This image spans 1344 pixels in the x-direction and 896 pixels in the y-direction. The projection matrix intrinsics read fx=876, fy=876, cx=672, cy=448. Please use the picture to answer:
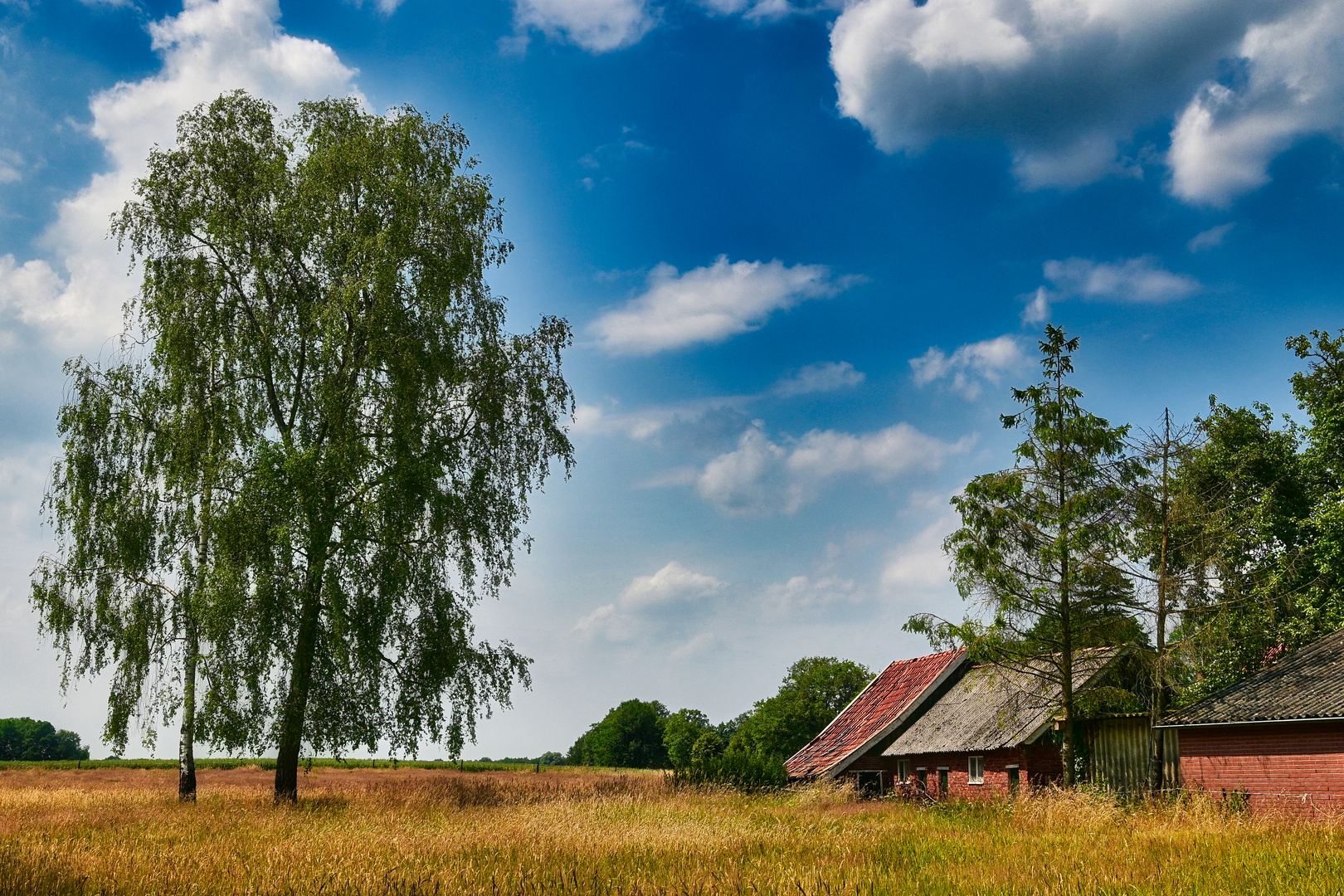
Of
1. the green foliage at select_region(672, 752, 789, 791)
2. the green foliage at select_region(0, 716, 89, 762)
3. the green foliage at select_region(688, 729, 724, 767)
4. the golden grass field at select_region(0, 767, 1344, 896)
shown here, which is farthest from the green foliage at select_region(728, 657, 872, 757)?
the green foliage at select_region(0, 716, 89, 762)

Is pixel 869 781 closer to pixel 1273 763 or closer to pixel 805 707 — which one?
pixel 1273 763

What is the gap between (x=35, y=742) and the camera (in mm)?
110750

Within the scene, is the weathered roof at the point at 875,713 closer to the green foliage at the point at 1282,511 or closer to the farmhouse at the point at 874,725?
the farmhouse at the point at 874,725

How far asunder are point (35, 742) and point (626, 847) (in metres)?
130

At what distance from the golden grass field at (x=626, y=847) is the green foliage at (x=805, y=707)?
163ft

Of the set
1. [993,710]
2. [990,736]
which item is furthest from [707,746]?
[990,736]

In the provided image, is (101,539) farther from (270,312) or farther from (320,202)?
(320,202)

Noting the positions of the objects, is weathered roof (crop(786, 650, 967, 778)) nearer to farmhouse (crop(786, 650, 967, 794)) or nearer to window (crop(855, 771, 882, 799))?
farmhouse (crop(786, 650, 967, 794))

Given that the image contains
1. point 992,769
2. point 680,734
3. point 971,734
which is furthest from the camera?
point 680,734

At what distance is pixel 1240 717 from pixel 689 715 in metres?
95.0

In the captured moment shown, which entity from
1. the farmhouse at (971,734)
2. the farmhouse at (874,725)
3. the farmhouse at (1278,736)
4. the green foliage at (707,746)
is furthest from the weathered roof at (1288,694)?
the green foliage at (707,746)

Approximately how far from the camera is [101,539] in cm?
2158

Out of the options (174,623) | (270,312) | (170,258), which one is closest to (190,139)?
(170,258)

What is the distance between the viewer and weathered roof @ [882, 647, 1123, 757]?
24609 millimetres
